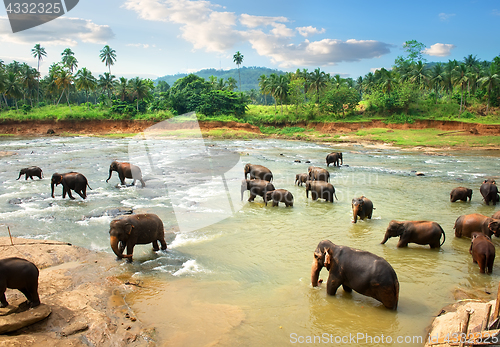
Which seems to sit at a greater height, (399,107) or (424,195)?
(399,107)

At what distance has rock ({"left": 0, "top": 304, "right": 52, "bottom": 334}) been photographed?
4.41m

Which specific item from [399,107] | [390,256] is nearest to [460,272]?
[390,256]

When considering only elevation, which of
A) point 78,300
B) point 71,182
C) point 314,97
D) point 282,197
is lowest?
point 78,300

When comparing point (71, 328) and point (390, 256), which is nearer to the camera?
point (71, 328)

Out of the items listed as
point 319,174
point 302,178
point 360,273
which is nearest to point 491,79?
point 319,174

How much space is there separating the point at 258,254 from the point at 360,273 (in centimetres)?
329

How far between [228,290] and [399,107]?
5615cm

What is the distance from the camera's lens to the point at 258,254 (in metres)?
8.53

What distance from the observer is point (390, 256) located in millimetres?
8219

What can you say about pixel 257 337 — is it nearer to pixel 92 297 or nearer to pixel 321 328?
pixel 321 328

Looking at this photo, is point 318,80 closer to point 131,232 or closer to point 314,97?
point 314,97

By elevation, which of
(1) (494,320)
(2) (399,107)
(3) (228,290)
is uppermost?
(2) (399,107)

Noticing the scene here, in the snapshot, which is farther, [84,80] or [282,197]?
[84,80]

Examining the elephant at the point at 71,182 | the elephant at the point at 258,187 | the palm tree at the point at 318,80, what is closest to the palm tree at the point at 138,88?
the palm tree at the point at 318,80
